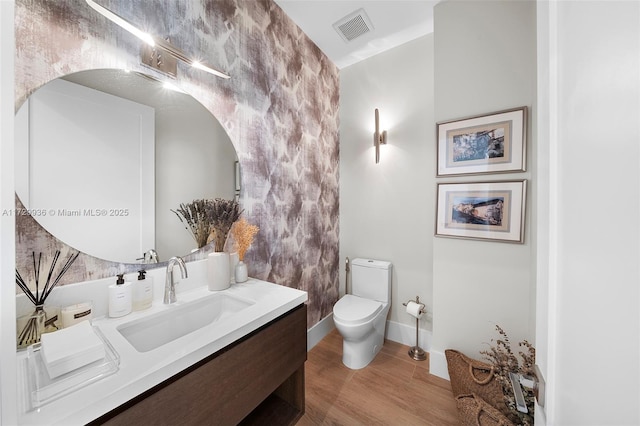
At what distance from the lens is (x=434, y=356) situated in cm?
181

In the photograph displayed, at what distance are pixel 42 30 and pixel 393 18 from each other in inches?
84.7

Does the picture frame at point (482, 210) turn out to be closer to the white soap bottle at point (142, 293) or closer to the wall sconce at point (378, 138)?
the wall sconce at point (378, 138)

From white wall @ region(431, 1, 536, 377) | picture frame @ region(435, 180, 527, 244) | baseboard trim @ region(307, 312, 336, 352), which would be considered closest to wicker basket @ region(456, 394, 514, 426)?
white wall @ region(431, 1, 536, 377)

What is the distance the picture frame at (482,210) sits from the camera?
149 cm

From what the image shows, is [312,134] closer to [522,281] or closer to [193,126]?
[193,126]

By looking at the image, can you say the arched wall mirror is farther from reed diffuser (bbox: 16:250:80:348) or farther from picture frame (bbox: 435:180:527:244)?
picture frame (bbox: 435:180:527:244)

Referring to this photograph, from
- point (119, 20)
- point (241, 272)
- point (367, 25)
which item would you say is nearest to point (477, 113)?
point (367, 25)

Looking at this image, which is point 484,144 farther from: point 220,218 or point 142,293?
point 142,293

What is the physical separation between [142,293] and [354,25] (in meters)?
2.43

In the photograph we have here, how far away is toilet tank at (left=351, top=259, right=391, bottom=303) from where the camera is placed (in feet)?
7.14

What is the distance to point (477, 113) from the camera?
1615 millimetres

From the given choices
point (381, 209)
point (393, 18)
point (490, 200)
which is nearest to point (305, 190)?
point (381, 209)

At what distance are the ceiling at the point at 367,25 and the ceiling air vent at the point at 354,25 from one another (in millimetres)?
17

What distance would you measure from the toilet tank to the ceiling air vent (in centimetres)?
211
